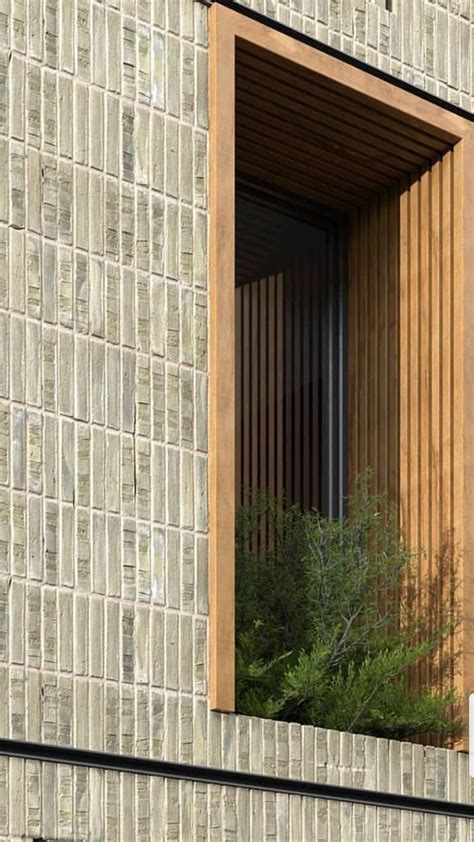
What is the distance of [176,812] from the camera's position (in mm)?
12359

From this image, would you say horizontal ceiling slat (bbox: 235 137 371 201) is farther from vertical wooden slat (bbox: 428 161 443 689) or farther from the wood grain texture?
the wood grain texture

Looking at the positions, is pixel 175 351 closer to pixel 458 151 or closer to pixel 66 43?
pixel 66 43

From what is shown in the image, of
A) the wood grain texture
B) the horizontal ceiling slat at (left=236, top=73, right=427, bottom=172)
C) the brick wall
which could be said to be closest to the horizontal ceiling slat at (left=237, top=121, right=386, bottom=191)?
the horizontal ceiling slat at (left=236, top=73, right=427, bottom=172)

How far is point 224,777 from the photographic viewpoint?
12.7m

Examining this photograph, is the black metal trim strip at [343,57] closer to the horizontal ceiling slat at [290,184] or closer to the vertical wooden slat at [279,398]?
the horizontal ceiling slat at [290,184]

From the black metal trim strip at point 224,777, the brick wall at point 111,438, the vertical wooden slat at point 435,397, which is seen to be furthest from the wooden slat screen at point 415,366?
the brick wall at point 111,438

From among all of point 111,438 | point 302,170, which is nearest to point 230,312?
point 111,438

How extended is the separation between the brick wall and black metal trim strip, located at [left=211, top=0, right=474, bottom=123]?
382mm

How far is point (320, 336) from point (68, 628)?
554 cm

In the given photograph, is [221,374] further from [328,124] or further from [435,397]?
[328,124]

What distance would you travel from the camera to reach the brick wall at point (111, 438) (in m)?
11.8

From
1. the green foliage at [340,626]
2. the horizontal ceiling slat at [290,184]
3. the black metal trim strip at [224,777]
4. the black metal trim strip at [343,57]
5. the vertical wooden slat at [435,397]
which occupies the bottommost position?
the black metal trim strip at [224,777]

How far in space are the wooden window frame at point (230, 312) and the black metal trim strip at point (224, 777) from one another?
454mm

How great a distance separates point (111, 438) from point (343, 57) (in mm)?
3783
